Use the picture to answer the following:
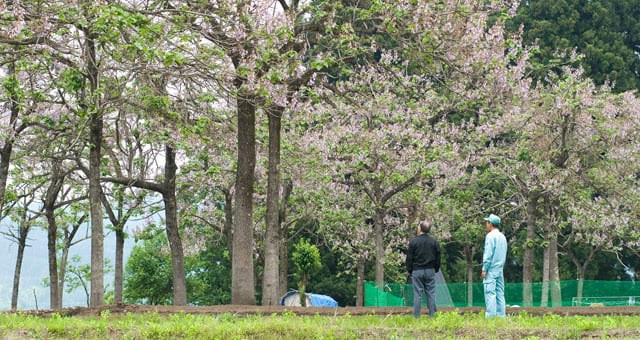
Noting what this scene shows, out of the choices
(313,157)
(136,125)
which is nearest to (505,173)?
(313,157)

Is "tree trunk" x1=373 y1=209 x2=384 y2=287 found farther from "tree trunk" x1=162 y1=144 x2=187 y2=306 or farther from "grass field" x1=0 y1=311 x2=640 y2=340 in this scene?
"grass field" x1=0 y1=311 x2=640 y2=340

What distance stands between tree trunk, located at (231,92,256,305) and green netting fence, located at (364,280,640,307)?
5.08 metres

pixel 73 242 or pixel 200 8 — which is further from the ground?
pixel 200 8

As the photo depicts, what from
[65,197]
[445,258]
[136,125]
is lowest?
[445,258]

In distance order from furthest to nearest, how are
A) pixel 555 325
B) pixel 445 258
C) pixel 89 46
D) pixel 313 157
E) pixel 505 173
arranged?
pixel 445 258
pixel 505 173
pixel 313 157
pixel 89 46
pixel 555 325

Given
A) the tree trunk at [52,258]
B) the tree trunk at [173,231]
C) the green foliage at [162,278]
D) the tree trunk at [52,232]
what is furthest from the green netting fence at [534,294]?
the green foliage at [162,278]

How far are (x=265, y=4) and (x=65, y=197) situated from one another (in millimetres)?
17000

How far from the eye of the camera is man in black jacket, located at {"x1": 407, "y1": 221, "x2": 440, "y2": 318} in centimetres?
1039

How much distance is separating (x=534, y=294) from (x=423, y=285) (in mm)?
9506

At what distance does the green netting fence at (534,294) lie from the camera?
18180 mm

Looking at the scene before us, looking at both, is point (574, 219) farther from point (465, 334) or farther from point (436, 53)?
point (465, 334)

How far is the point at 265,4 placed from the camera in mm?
11789

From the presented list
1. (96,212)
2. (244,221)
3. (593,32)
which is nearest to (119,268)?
(96,212)

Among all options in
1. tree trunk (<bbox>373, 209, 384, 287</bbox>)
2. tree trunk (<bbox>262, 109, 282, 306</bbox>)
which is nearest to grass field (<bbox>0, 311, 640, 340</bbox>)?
tree trunk (<bbox>262, 109, 282, 306</bbox>)
